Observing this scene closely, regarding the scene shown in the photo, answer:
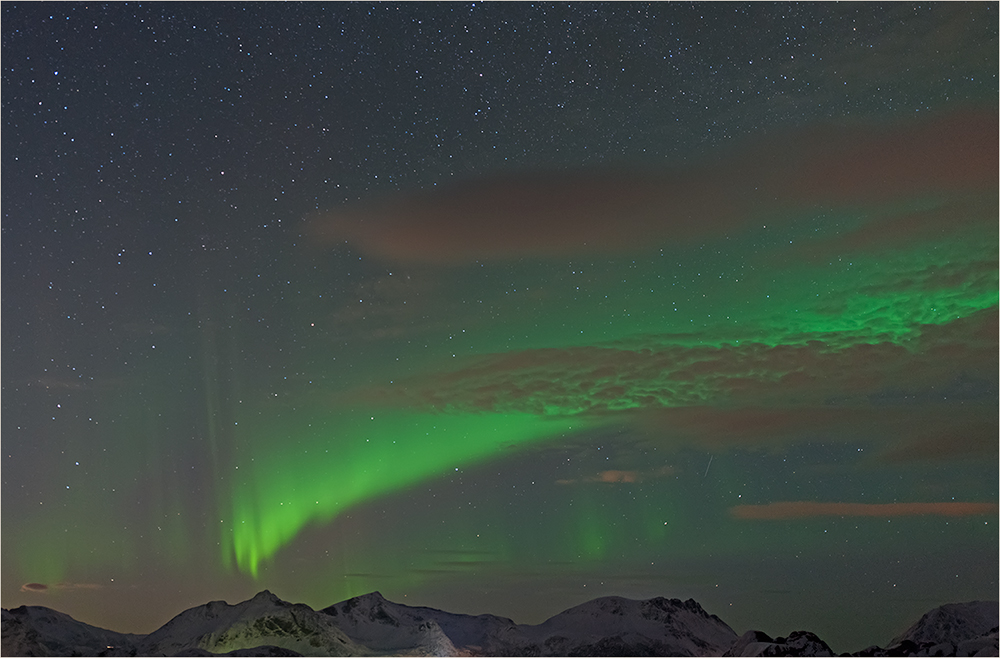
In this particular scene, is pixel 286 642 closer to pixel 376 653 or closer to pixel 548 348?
pixel 376 653

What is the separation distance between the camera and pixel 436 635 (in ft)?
108

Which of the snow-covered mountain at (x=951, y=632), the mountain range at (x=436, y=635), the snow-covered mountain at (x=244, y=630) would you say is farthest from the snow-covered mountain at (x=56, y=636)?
the snow-covered mountain at (x=951, y=632)

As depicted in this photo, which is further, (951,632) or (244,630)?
(244,630)

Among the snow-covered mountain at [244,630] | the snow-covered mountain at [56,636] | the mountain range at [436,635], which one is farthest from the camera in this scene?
the snow-covered mountain at [244,630]

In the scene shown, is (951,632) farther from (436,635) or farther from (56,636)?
(56,636)

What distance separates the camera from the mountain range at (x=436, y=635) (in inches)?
828

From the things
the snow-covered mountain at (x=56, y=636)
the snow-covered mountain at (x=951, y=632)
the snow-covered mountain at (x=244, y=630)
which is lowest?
the snow-covered mountain at (x=951, y=632)

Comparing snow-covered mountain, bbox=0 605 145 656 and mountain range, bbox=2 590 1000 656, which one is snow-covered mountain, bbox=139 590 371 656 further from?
snow-covered mountain, bbox=0 605 145 656

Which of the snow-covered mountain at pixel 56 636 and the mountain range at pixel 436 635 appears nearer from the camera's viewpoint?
the snow-covered mountain at pixel 56 636

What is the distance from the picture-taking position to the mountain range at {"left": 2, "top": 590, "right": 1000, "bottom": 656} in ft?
69.0

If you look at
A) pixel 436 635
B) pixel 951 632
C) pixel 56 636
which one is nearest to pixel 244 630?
pixel 436 635

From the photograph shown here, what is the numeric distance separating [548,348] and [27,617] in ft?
46.6

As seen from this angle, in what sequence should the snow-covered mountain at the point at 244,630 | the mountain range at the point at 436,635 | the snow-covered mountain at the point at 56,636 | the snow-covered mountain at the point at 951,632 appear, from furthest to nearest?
the snow-covered mountain at the point at 244,630 → the mountain range at the point at 436,635 → the snow-covered mountain at the point at 951,632 → the snow-covered mountain at the point at 56,636

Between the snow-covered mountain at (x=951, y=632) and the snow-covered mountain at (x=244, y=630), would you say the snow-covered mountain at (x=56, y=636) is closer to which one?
the snow-covered mountain at (x=244, y=630)
